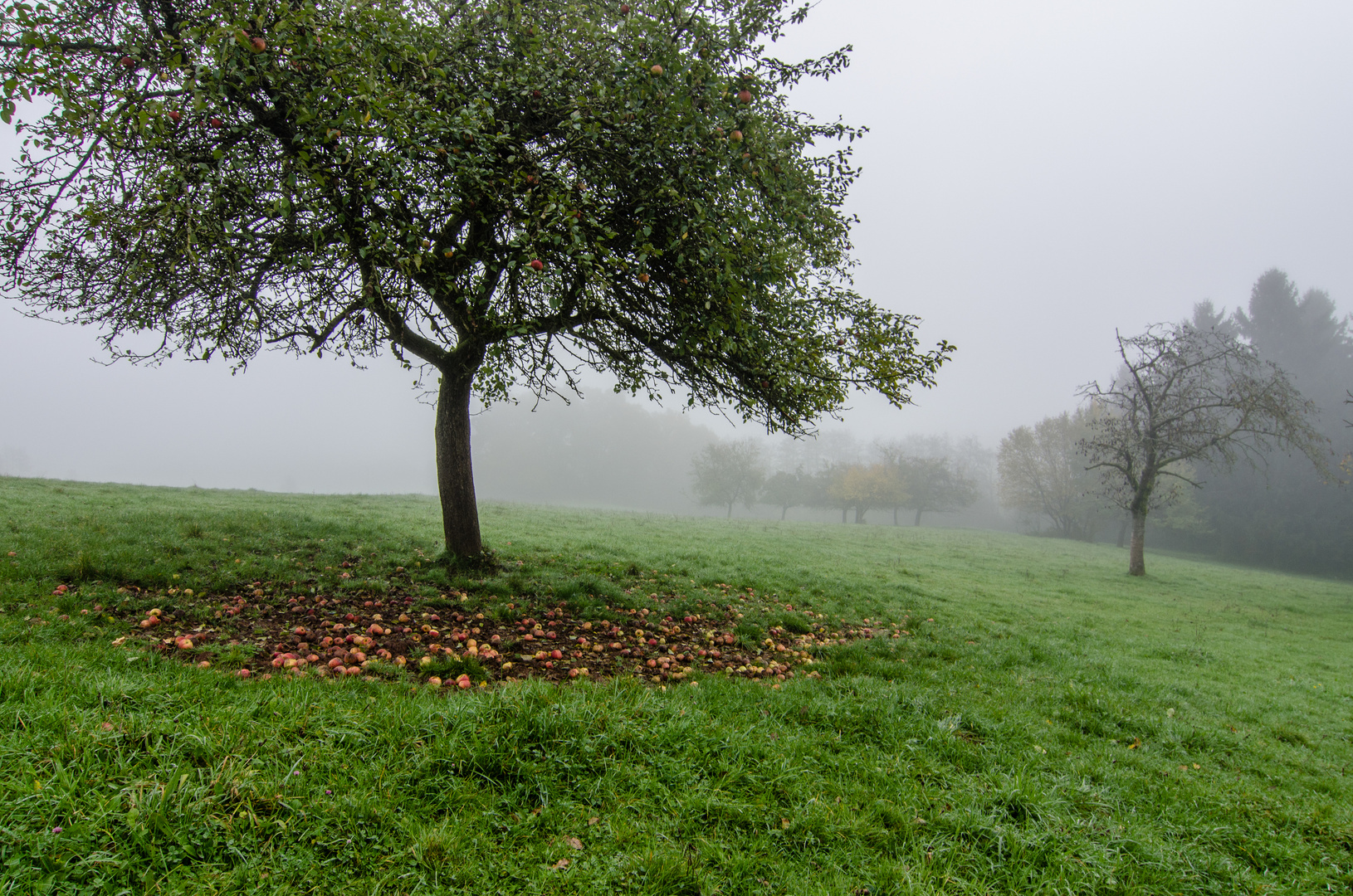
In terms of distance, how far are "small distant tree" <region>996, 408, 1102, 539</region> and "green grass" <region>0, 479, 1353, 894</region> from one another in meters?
49.0

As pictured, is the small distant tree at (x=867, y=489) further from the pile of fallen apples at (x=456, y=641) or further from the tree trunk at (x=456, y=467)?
the tree trunk at (x=456, y=467)

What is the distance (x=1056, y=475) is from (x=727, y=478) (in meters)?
30.7

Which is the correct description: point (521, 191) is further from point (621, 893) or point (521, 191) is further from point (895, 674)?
point (895, 674)

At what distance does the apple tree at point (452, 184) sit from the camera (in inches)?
227

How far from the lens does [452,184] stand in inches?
242

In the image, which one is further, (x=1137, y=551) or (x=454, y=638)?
(x=1137, y=551)

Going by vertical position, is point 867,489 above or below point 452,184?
below

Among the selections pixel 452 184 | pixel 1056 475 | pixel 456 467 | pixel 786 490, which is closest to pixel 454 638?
pixel 456 467

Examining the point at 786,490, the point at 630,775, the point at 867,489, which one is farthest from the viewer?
the point at 786,490

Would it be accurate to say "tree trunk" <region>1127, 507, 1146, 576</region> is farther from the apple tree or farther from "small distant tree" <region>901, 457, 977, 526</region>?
"small distant tree" <region>901, 457, 977, 526</region>

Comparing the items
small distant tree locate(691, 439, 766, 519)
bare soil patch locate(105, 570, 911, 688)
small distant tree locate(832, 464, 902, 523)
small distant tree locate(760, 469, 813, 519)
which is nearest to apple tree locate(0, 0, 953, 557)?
bare soil patch locate(105, 570, 911, 688)

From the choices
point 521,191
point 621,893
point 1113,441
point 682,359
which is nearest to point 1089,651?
point 682,359

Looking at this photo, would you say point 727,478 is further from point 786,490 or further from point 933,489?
point 933,489

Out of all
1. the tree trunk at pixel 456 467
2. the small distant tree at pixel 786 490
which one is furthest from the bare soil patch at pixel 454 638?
the small distant tree at pixel 786 490
